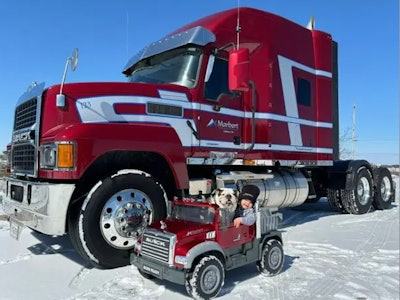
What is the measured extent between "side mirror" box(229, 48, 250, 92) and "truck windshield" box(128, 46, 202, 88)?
2.21 feet

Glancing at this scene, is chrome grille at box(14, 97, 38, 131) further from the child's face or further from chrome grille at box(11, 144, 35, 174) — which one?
the child's face

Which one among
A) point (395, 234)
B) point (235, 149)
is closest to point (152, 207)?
point (235, 149)

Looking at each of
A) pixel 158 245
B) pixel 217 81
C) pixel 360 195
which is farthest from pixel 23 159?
pixel 360 195

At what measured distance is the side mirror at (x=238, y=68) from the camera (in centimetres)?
571

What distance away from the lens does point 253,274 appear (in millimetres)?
4867

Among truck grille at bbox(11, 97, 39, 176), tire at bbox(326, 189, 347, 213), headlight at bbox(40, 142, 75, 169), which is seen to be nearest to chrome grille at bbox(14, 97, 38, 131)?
truck grille at bbox(11, 97, 39, 176)

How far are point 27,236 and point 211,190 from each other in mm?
3277

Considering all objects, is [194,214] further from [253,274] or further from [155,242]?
[253,274]

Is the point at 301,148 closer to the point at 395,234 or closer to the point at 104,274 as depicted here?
the point at 395,234

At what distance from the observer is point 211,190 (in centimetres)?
642

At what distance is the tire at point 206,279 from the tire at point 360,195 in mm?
6445

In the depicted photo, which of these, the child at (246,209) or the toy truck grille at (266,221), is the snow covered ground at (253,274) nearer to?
the toy truck grille at (266,221)

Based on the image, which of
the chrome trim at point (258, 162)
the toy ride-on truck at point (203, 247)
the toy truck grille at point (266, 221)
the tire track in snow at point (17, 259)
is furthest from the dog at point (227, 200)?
the tire track in snow at point (17, 259)

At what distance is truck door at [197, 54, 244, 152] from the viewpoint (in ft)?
20.6
